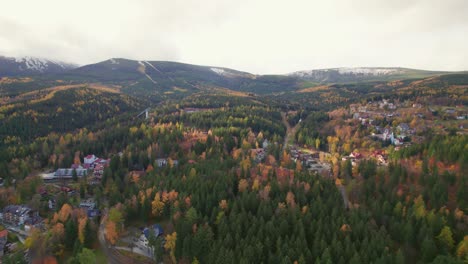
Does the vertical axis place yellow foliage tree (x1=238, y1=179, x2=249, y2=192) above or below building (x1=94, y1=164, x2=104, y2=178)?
above

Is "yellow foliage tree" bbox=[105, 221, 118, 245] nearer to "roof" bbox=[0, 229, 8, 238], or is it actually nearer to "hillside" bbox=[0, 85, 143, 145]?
"roof" bbox=[0, 229, 8, 238]

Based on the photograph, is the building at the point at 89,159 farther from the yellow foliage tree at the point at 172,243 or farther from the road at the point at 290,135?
the road at the point at 290,135

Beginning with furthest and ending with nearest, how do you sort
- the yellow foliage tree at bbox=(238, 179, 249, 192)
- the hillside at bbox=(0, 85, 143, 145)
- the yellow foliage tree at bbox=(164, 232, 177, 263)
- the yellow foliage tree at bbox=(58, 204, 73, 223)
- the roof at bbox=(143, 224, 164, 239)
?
1. the hillside at bbox=(0, 85, 143, 145)
2. the yellow foliage tree at bbox=(238, 179, 249, 192)
3. the yellow foliage tree at bbox=(58, 204, 73, 223)
4. the roof at bbox=(143, 224, 164, 239)
5. the yellow foliage tree at bbox=(164, 232, 177, 263)

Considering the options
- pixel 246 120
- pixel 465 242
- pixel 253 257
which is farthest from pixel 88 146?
pixel 465 242

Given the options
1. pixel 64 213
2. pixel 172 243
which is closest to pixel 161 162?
pixel 64 213

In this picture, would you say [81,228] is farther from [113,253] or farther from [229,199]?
[229,199]

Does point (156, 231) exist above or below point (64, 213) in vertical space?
below

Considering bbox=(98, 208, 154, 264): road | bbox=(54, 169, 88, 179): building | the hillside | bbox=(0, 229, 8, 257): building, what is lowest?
bbox=(98, 208, 154, 264): road

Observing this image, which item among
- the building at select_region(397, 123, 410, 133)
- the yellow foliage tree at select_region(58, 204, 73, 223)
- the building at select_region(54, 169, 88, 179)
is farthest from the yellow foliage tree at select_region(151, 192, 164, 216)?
the building at select_region(397, 123, 410, 133)

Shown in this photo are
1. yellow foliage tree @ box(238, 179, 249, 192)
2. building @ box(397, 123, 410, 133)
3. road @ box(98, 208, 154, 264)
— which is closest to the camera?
road @ box(98, 208, 154, 264)

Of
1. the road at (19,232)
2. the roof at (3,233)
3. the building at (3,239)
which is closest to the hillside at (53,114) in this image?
the road at (19,232)

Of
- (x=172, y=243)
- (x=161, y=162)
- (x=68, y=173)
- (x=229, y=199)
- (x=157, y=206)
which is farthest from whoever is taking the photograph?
(x=161, y=162)
